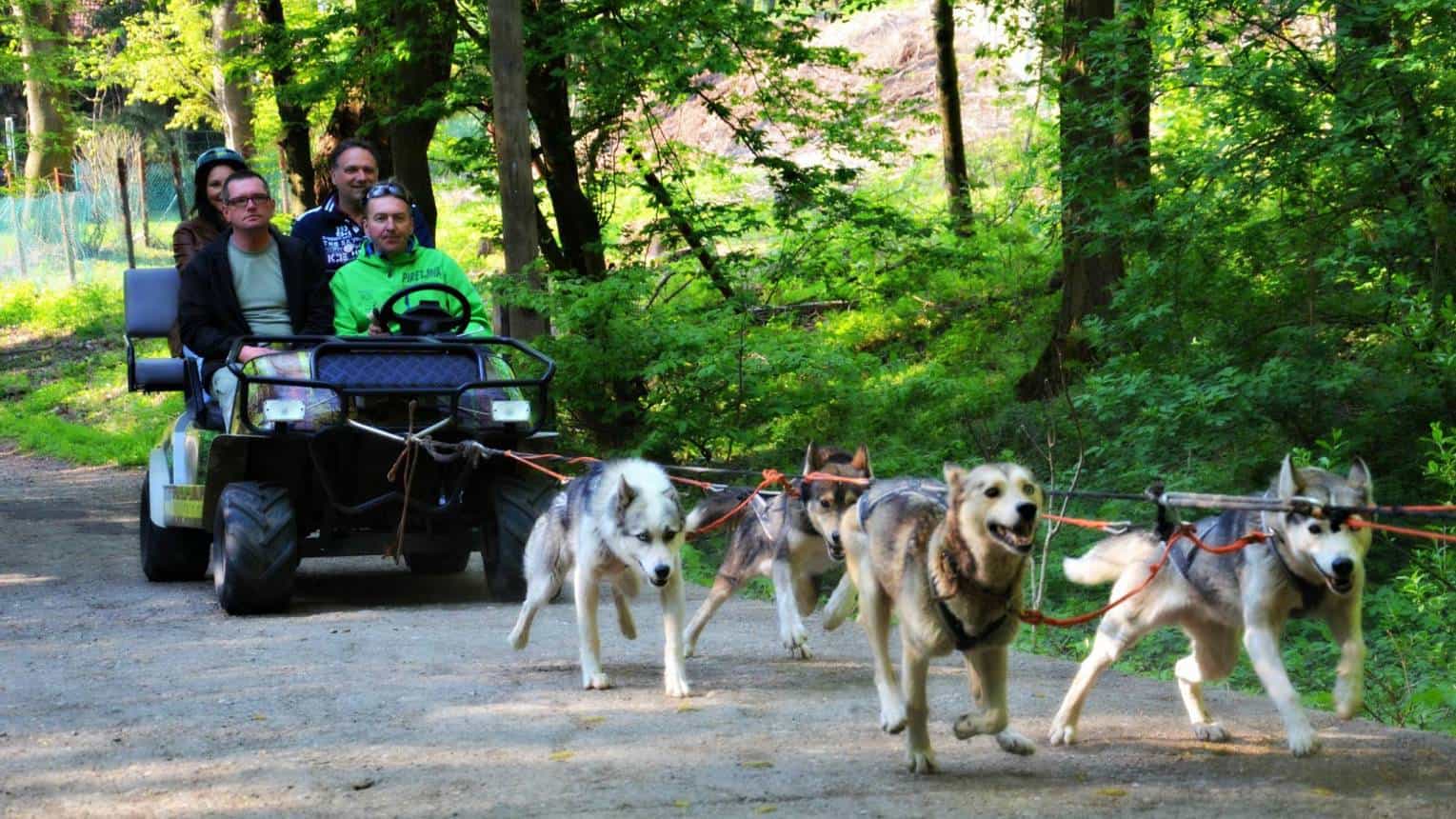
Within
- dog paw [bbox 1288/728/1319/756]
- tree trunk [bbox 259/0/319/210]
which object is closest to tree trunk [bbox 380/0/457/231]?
tree trunk [bbox 259/0/319/210]

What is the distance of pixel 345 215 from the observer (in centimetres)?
1050

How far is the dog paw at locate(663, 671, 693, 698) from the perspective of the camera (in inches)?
272

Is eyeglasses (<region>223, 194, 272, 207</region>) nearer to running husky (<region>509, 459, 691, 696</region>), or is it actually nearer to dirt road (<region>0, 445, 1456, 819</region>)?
dirt road (<region>0, 445, 1456, 819</region>)

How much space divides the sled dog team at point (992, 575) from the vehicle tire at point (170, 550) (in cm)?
453

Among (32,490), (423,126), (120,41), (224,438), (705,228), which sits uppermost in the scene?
(120,41)

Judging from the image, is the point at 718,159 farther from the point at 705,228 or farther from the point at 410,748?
the point at 410,748

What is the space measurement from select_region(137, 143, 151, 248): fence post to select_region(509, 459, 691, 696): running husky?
2928 cm

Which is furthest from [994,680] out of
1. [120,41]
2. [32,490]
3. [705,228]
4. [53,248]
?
[120,41]

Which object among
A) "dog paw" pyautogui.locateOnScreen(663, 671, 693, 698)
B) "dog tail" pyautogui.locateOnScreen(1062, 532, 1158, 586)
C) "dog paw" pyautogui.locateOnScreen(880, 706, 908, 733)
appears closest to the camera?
"dog paw" pyautogui.locateOnScreen(880, 706, 908, 733)

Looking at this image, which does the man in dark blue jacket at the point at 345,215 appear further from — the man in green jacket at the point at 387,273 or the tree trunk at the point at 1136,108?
the tree trunk at the point at 1136,108

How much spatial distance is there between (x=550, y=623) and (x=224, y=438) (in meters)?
2.22

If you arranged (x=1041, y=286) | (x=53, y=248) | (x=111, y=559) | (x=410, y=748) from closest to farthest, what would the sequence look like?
(x=410, y=748), (x=111, y=559), (x=1041, y=286), (x=53, y=248)

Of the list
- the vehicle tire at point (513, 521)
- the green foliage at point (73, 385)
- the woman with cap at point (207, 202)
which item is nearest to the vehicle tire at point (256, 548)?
the vehicle tire at point (513, 521)

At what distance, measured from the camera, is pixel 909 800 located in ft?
16.6
